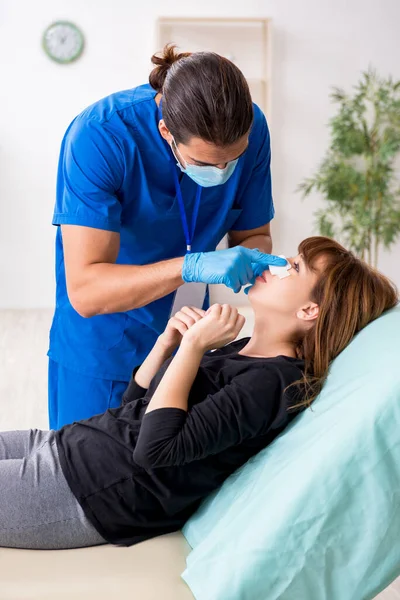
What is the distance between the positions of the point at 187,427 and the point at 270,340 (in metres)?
0.35

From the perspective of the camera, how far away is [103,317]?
5.90ft

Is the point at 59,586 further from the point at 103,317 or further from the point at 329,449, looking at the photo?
the point at 103,317

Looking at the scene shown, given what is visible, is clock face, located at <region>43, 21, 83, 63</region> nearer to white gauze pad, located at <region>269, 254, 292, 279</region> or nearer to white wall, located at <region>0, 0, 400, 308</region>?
white wall, located at <region>0, 0, 400, 308</region>

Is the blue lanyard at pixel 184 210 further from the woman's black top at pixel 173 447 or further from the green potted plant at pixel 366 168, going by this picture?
the green potted plant at pixel 366 168

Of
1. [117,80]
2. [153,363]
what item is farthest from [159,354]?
[117,80]

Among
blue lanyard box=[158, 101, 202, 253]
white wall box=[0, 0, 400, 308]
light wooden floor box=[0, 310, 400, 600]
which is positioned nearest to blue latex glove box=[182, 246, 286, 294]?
blue lanyard box=[158, 101, 202, 253]

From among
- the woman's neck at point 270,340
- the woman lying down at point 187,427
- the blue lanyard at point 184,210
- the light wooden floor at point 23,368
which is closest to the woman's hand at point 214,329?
the woman lying down at point 187,427

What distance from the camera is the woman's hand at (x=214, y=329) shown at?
141cm

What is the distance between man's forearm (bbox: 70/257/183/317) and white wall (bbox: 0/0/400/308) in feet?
12.4

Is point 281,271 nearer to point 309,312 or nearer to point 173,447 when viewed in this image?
point 309,312

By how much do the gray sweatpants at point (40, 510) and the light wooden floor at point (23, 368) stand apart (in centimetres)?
192

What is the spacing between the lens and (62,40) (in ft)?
16.4

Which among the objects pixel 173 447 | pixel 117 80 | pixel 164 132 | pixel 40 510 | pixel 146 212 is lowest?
pixel 40 510

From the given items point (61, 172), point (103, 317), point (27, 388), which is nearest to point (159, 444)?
point (103, 317)
